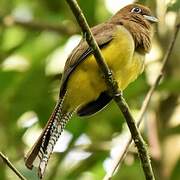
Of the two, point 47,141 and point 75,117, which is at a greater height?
point 47,141

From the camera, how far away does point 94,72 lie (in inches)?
171

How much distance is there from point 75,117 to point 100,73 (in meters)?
1.36

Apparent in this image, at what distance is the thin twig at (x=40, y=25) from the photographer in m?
5.96

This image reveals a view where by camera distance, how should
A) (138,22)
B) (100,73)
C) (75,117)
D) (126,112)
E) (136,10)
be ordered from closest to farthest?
(126,112), (100,73), (138,22), (136,10), (75,117)

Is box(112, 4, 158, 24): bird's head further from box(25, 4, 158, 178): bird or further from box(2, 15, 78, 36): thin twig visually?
box(2, 15, 78, 36): thin twig

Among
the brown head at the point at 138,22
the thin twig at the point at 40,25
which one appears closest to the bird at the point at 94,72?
the brown head at the point at 138,22

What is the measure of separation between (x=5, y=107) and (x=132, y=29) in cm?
155

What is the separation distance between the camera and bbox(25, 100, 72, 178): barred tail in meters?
3.96

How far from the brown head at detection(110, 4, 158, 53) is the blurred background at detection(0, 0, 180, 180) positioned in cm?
18

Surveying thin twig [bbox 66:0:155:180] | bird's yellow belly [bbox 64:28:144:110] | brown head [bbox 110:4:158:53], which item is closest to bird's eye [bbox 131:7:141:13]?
brown head [bbox 110:4:158:53]

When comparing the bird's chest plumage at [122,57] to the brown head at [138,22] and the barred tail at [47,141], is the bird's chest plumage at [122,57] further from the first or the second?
the barred tail at [47,141]

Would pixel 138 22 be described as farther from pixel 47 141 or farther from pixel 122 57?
pixel 47 141

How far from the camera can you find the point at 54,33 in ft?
20.6

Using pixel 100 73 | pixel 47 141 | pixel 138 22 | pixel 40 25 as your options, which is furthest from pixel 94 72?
pixel 40 25
